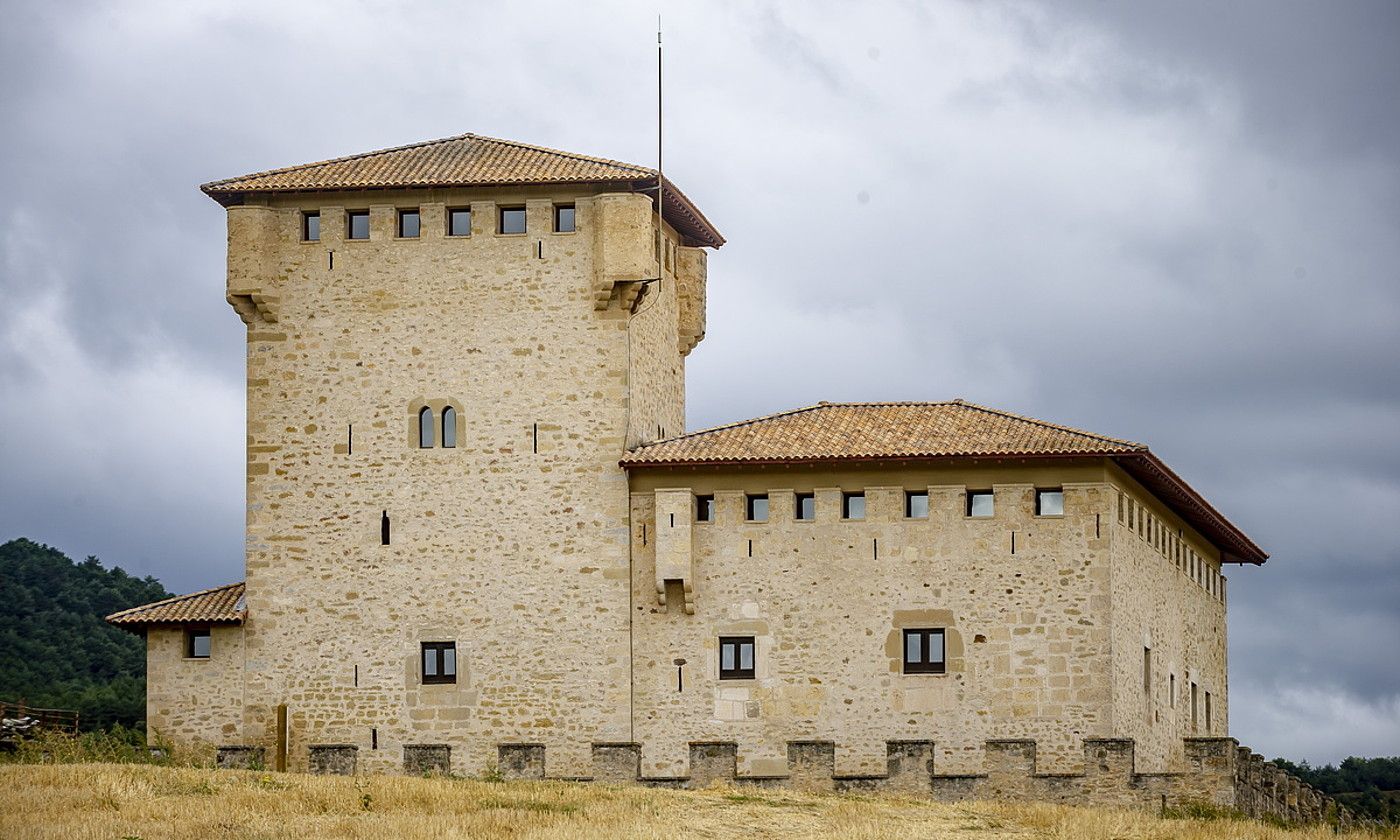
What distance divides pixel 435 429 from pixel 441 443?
0.30m

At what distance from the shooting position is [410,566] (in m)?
51.1

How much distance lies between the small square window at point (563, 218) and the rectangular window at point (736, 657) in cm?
874

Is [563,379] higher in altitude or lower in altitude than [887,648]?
higher

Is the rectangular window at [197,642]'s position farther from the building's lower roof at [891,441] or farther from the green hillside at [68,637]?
the green hillside at [68,637]

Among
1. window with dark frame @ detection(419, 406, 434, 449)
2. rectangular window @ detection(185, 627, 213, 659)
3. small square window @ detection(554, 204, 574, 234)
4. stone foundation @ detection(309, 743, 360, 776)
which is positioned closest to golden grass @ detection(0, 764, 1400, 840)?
stone foundation @ detection(309, 743, 360, 776)

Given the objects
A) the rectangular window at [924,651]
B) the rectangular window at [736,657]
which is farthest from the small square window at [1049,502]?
the rectangular window at [736,657]

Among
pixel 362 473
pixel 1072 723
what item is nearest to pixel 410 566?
pixel 362 473

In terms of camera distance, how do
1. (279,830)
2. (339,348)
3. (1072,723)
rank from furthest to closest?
(339,348), (1072,723), (279,830)

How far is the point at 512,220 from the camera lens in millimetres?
51938

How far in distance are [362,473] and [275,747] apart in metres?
5.62

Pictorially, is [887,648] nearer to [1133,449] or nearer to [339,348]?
[1133,449]

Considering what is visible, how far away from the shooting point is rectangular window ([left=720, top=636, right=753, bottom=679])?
49812 millimetres

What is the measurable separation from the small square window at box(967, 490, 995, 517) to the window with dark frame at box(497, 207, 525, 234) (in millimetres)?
10426

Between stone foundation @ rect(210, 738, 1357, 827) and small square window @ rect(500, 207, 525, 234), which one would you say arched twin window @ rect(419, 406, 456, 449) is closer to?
small square window @ rect(500, 207, 525, 234)
